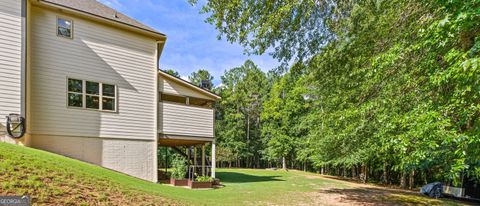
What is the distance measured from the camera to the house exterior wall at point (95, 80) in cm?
1065

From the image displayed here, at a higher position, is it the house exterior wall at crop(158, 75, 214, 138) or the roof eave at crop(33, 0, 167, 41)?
the roof eave at crop(33, 0, 167, 41)

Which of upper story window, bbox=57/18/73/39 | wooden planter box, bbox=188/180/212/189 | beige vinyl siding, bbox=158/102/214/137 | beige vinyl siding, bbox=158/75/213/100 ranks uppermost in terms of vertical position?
upper story window, bbox=57/18/73/39

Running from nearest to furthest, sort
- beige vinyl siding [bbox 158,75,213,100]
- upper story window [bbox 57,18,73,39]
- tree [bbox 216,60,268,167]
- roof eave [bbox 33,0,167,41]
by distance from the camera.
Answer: roof eave [bbox 33,0,167,41] < upper story window [bbox 57,18,73,39] < beige vinyl siding [bbox 158,75,213,100] < tree [bbox 216,60,268,167]

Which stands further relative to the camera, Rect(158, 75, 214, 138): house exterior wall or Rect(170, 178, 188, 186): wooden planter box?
Rect(158, 75, 214, 138): house exterior wall

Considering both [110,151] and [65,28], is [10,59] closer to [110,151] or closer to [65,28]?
[65,28]

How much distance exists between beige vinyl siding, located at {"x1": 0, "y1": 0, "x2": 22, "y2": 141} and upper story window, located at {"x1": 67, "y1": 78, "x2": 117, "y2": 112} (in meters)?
1.79

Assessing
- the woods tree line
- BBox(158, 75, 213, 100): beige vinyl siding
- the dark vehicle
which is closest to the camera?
the woods tree line

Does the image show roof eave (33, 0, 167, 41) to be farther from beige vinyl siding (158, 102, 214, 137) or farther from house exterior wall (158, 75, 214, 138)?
beige vinyl siding (158, 102, 214, 137)

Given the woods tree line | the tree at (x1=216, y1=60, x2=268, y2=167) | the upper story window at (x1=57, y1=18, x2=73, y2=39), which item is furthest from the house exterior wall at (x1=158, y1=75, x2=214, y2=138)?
the tree at (x1=216, y1=60, x2=268, y2=167)

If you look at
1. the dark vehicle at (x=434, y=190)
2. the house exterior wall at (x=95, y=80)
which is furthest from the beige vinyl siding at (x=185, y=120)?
the dark vehicle at (x=434, y=190)

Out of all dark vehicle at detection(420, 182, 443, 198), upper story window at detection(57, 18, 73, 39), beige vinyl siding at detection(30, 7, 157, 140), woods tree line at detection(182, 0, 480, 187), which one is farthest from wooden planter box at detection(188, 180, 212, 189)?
dark vehicle at detection(420, 182, 443, 198)

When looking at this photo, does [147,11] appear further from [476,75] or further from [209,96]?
[476,75]

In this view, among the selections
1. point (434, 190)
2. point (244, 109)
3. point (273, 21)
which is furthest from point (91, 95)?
point (244, 109)

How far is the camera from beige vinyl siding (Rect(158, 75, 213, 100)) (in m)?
13.8
